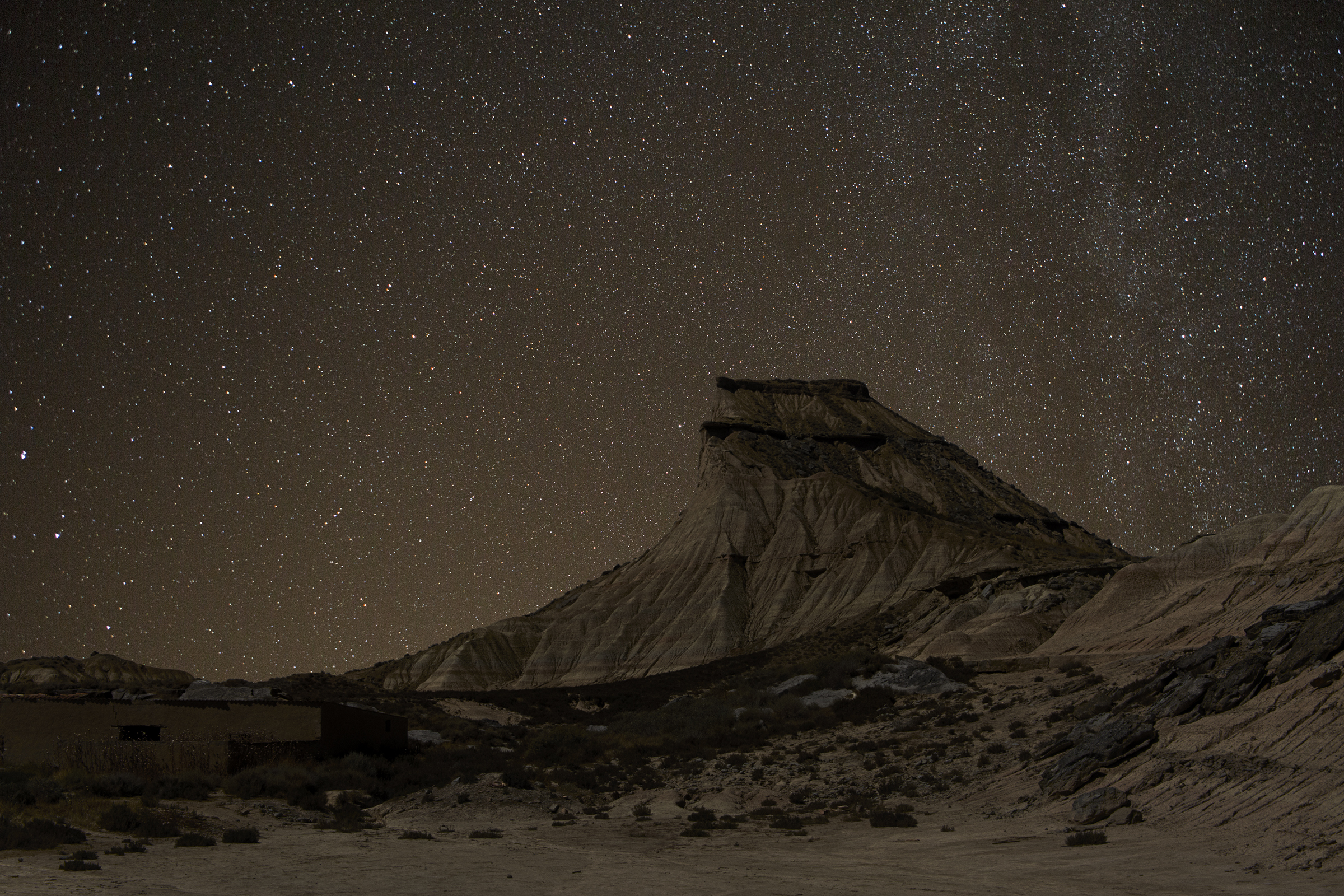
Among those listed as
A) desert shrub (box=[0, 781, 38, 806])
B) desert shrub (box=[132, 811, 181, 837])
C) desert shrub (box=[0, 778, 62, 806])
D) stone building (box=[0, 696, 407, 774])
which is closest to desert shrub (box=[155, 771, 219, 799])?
stone building (box=[0, 696, 407, 774])

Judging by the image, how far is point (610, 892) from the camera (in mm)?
14047

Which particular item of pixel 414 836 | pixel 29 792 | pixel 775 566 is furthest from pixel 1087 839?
pixel 775 566

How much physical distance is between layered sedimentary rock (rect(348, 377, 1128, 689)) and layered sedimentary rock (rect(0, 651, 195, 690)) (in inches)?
852

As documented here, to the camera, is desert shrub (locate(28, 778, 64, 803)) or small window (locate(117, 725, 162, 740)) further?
small window (locate(117, 725, 162, 740))

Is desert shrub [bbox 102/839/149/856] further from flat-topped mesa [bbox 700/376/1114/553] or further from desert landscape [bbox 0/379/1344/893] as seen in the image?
flat-topped mesa [bbox 700/376/1114/553]

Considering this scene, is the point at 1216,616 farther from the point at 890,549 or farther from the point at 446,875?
the point at 890,549

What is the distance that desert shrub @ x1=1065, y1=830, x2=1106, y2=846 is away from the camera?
55.2 ft

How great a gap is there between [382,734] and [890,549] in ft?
180

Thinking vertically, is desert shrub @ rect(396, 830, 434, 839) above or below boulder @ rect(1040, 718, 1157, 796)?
below

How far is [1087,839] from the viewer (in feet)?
55.5

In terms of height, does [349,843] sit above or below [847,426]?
below

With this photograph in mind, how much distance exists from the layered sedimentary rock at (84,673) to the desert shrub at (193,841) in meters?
66.3

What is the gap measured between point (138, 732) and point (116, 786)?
26.9ft

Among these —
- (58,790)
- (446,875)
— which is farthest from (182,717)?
(446,875)
